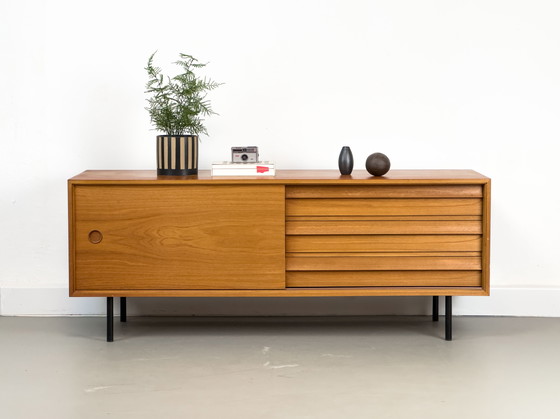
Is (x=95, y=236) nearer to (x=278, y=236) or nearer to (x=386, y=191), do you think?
(x=278, y=236)

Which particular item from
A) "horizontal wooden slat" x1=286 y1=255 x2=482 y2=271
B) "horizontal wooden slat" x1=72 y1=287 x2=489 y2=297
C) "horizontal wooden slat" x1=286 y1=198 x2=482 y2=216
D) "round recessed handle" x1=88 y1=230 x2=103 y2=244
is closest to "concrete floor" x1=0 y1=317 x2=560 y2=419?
"horizontal wooden slat" x1=72 y1=287 x2=489 y2=297

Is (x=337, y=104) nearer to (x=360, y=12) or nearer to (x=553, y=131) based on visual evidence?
(x=360, y=12)

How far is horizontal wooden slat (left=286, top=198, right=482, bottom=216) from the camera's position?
4.28 m

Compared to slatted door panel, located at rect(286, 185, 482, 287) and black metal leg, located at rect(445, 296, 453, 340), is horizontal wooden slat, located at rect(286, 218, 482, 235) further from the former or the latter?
black metal leg, located at rect(445, 296, 453, 340)

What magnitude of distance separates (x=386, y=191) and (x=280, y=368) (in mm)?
993

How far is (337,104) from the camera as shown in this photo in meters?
4.89

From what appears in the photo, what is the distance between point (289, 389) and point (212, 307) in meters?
1.40

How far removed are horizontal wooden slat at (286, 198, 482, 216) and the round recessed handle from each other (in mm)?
900

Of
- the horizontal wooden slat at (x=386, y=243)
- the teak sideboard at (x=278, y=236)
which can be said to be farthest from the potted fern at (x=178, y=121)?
the horizontal wooden slat at (x=386, y=243)

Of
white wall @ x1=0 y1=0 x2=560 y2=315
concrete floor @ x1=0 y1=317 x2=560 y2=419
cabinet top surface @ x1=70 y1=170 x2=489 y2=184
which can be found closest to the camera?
concrete floor @ x1=0 y1=317 x2=560 y2=419

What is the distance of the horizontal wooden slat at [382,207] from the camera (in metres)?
4.28

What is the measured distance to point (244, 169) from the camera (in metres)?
4.36

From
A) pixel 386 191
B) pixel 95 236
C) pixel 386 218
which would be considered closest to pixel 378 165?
pixel 386 191

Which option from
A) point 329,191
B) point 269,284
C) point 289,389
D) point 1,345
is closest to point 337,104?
point 329,191
